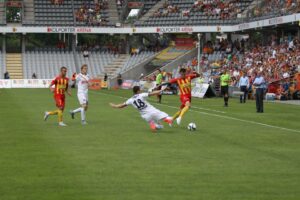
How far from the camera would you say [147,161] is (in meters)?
14.7

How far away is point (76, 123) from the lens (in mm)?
24812

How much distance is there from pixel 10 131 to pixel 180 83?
581 centimetres

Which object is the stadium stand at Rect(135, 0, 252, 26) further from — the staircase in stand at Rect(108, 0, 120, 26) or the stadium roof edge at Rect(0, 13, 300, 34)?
the staircase in stand at Rect(108, 0, 120, 26)

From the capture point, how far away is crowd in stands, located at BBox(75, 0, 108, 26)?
256 feet

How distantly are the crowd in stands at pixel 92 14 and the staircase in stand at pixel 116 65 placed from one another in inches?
157

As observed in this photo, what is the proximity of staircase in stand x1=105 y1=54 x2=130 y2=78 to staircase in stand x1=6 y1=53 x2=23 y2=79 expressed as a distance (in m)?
8.68

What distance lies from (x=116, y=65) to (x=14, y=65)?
10.3 metres

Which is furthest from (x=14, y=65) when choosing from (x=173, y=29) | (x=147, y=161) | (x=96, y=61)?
(x=147, y=161)

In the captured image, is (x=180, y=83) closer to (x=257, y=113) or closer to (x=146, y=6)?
(x=257, y=113)

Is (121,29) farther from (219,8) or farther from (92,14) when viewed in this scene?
(219,8)

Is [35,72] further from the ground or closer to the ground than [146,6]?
closer to the ground

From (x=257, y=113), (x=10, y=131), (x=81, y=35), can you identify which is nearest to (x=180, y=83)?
→ (x=10, y=131)

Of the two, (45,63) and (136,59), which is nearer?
(136,59)

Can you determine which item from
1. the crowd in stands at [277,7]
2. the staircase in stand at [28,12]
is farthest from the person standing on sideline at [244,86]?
the staircase in stand at [28,12]
